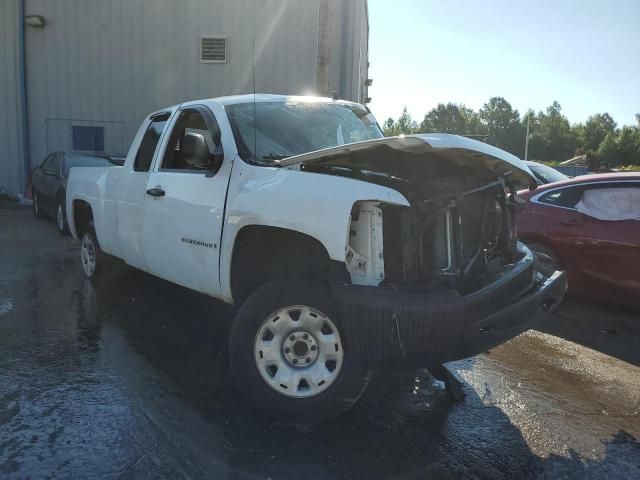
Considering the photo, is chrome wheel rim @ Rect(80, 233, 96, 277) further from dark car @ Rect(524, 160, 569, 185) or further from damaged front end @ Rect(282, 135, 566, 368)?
dark car @ Rect(524, 160, 569, 185)

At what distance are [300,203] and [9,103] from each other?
15430 mm

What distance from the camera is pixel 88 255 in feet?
21.0

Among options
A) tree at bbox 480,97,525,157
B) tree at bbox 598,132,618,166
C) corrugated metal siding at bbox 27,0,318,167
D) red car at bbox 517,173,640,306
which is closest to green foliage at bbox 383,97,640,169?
tree at bbox 480,97,525,157

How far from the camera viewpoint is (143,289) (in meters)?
6.20

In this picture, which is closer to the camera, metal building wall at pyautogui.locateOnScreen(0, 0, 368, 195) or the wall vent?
metal building wall at pyautogui.locateOnScreen(0, 0, 368, 195)

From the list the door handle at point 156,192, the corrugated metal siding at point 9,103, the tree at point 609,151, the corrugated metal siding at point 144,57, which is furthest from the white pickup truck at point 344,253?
the tree at point 609,151

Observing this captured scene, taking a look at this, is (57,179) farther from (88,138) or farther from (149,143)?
(149,143)

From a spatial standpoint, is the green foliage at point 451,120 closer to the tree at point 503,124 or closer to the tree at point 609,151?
the tree at point 503,124

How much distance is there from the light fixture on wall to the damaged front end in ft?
48.7

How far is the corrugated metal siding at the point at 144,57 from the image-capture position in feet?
48.5

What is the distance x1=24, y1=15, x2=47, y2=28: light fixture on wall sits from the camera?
48.4 ft

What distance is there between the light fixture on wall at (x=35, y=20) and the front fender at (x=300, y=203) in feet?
47.4

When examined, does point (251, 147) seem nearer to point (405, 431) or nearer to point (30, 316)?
point (405, 431)

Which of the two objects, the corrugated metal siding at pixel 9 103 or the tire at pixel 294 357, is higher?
the corrugated metal siding at pixel 9 103
